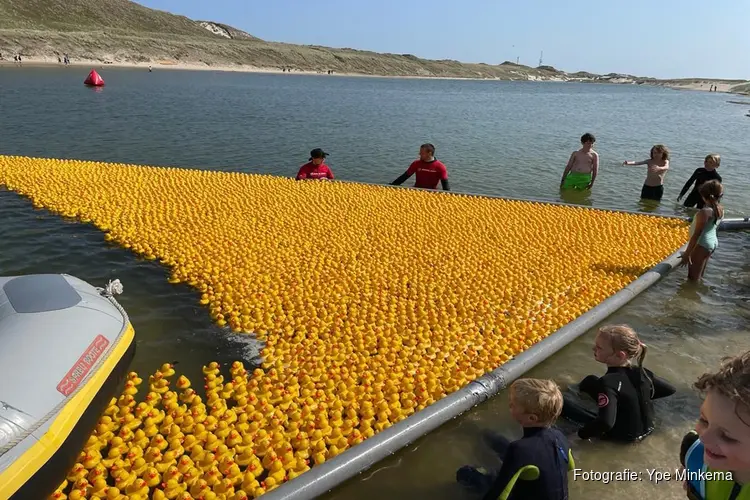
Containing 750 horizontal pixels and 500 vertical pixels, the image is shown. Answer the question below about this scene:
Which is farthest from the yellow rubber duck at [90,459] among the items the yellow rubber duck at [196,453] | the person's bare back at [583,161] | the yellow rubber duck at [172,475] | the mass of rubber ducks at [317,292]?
the person's bare back at [583,161]

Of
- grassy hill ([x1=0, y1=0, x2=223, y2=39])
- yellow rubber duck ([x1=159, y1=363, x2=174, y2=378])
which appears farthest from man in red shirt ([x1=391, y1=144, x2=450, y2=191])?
grassy hill ([x1=0, y1=0, x2=223, y2=39])

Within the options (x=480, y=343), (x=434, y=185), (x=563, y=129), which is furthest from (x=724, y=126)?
(x=480, y=343)

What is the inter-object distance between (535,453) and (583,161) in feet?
42.9

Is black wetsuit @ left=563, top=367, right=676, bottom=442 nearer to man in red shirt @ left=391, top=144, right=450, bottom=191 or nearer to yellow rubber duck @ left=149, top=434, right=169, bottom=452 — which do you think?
yellow rubber duck @ left=149, top=434, right=169, bottom=452

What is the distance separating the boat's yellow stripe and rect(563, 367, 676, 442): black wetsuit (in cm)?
441

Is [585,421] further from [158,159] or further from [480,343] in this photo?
[158,159]

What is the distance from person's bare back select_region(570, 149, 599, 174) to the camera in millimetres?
14555

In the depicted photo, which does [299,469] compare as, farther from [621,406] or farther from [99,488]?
[621,406]

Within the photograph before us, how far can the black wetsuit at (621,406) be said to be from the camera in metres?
4.35

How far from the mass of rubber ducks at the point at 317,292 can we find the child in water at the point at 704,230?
2.28 feet

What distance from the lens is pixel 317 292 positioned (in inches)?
275

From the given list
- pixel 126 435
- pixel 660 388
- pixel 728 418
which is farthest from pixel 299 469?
pixel 660 388

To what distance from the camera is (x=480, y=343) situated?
6008 mm

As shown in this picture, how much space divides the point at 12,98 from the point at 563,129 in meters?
37.3
